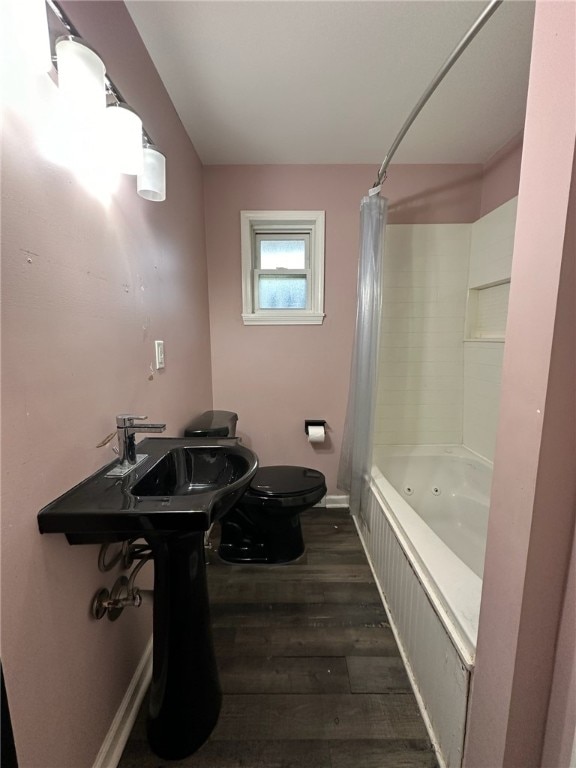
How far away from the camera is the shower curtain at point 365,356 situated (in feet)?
5.67

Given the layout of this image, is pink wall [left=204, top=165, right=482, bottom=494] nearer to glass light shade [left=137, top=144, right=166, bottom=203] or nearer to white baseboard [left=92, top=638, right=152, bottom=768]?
glass light shade [left=137, top=144, right=166, bottom=203]

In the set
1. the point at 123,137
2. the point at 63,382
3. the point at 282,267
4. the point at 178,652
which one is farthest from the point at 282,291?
the point at 178,652

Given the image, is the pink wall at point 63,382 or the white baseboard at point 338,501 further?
the white baseboard at point 338,501

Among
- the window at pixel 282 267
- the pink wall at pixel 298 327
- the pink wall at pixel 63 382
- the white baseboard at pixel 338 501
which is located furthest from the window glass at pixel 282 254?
the white baseboard at pixel 338 501

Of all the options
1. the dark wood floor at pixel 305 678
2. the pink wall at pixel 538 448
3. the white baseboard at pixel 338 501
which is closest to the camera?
the pink wall at pixel 538 448

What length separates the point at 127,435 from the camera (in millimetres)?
891

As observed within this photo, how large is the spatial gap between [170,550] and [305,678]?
773 millimetres

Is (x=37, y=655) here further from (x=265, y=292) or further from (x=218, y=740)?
(x=265, y=292)

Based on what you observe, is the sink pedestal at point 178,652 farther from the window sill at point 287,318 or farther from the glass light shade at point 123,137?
the window sill at point 287,318

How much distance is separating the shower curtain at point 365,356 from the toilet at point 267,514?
1.02 ft

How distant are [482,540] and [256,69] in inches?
101

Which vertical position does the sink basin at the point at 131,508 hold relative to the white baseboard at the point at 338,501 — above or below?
above

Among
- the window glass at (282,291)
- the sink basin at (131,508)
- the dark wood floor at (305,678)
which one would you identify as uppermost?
the window glass at (282,291)

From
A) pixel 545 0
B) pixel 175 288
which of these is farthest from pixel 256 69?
pixel 545 0
